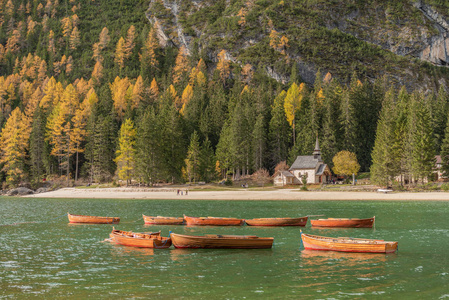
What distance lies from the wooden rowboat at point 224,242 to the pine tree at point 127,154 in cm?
6863

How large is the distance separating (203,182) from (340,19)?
117m

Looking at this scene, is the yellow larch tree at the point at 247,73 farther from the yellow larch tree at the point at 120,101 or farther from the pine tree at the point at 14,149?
the pine tree at the point at 14,149

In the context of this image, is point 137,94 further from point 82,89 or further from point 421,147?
point 421,147

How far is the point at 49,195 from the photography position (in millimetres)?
91000

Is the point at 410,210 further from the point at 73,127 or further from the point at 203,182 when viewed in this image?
the point at 73,127

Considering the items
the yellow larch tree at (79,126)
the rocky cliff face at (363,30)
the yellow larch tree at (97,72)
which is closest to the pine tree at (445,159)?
the rocky cliff face at (363,30)

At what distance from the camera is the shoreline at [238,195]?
69375 millimetres

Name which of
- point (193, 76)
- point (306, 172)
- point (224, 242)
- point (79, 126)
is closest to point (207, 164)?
point (306, 172)

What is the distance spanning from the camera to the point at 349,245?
1070 inches

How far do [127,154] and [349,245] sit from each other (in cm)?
7607

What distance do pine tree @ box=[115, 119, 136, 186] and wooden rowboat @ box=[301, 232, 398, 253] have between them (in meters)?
71.7

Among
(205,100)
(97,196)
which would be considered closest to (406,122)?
(205,100)

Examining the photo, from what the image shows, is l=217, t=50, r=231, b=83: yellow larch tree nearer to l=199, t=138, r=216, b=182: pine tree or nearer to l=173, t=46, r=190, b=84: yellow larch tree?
l=173, t=46, r=190, b=84: yellow larch tree

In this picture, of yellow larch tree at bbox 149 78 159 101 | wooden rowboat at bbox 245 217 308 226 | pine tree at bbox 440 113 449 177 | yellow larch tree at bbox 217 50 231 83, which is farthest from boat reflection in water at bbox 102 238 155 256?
yellow larch tree at bbox 217 50 231 83
